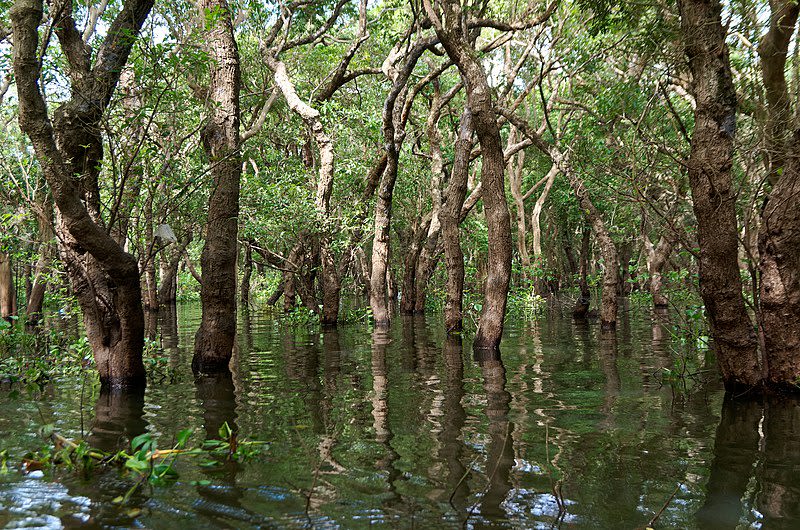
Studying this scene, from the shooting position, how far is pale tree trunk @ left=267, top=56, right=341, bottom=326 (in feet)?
47.0

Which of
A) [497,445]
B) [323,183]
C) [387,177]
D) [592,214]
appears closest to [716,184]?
[497,445]

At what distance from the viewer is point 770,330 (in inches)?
244

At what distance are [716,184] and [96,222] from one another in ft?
21.6

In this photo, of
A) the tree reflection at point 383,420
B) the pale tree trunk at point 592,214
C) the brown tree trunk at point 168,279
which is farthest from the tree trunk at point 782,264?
the brown tree trunk at point 168,279

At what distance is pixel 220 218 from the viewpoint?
8.53 meters

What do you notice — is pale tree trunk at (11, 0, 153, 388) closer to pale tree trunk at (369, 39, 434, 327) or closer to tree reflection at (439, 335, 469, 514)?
tree reflection at (439, 335, 469, 514)

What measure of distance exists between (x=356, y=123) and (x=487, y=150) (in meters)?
9.41

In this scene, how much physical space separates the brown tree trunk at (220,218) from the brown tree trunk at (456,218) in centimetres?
563

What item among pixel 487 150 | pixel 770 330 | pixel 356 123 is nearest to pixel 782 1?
pixel 770 330

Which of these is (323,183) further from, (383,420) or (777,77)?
(777,77)

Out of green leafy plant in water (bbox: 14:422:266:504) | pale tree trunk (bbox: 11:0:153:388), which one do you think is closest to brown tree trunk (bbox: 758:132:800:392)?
green leafy plant in water (bbox: 14:422:266:504)

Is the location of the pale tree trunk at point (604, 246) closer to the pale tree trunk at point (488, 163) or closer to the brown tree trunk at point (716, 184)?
the pale tree trunk at point (488, 163)

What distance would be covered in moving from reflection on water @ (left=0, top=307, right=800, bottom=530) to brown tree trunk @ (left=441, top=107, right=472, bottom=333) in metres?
4.65

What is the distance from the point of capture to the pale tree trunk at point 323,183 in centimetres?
1434
